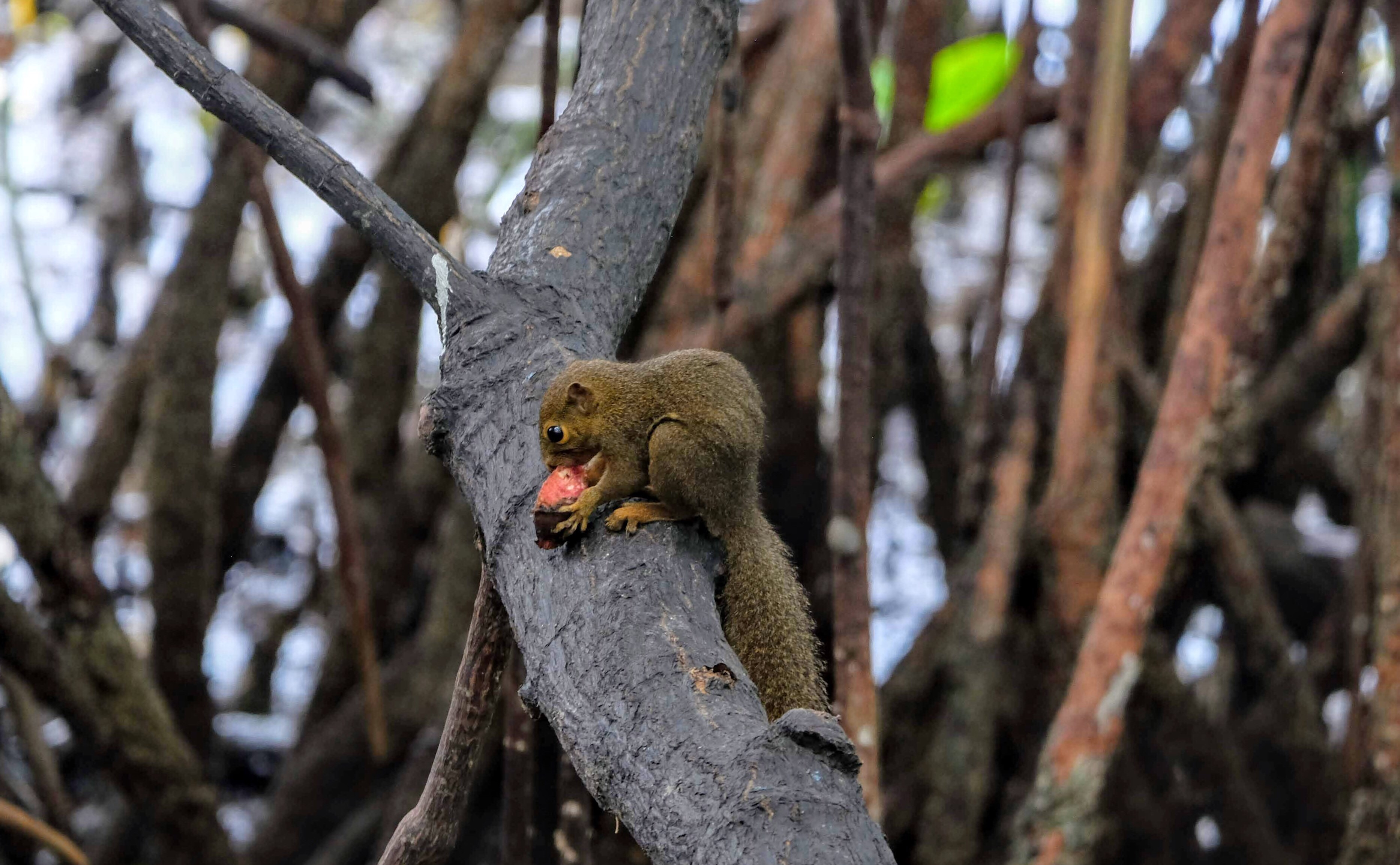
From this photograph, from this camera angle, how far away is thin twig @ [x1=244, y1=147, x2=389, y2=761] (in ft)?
9.01

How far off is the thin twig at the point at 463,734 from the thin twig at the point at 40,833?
152 centimetres

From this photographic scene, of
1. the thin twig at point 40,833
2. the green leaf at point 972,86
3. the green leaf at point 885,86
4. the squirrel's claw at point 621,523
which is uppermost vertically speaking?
the green leaf at point 885,86

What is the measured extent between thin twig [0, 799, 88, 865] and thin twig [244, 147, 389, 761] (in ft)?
2.41

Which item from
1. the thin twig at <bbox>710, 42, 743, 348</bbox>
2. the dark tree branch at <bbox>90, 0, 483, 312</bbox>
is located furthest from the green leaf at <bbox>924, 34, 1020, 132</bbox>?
the dark tree branch at <bbox>90, 0, 483, 312</bbox>

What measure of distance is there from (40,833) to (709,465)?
180 cm

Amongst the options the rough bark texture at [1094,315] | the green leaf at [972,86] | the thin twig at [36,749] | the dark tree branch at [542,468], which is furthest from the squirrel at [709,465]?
Answer: the green leaf at [972,86]

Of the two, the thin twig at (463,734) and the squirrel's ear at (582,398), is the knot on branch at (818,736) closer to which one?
the thin twig at (463,734)

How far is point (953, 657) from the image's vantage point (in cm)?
331

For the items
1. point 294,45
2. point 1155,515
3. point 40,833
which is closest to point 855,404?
point 1155,515

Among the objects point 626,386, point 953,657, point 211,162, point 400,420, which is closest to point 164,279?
point 211,162

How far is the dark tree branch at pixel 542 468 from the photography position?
0.90 m

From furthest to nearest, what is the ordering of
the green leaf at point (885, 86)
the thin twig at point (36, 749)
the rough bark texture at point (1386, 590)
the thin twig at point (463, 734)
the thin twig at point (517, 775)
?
1. the green leaf at point (885, 86)
2. the thin twig at point (36, 749)
3. the rough bark texture at point (1386, 590)
4. the thin twig at point (517, 775)
5. the thin twig at point (463, 734)

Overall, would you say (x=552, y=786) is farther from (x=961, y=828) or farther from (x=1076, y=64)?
(x=1076, y=64)

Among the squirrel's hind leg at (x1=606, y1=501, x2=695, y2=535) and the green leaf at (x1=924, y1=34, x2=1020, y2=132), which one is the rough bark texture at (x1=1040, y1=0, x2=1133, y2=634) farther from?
the squirrel's hind leg at (x1=606, y1=501, x2=695, y2=535)
